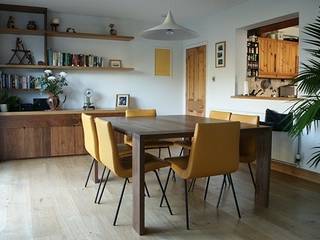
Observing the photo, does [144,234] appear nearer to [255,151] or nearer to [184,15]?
[255,151]

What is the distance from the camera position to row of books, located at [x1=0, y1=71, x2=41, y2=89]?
545cm

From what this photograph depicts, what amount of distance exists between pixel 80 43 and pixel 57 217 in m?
3.99

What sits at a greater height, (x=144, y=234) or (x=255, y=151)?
(x=255, y=151)

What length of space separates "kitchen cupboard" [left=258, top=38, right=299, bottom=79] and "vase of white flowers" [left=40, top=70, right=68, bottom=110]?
356cm

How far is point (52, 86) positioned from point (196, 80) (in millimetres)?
2722

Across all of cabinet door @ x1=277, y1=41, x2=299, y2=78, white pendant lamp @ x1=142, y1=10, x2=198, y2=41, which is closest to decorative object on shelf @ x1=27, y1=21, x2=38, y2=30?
white pendant lamp @ x1=142, y1=10, x2=198, y2=41

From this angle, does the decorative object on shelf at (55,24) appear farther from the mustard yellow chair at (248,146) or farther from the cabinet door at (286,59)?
the cabinet door at (286,59)

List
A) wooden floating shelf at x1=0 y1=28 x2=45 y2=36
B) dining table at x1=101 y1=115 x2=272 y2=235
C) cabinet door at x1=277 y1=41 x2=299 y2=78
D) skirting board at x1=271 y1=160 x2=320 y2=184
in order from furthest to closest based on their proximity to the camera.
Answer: cabinet door at x1=277 y1=41 x2=299 y2=78 < wooden floating shelf at x1=0 y1=28 x2=45 y2=36 < skirting board at x1=271 y1=160 x2=320 y2=184 < dining table at x1=101 y1=115 x2=272 y2=235

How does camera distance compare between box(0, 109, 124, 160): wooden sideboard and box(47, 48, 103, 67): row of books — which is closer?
box(0, 109, 124, 160): wooden sideboard

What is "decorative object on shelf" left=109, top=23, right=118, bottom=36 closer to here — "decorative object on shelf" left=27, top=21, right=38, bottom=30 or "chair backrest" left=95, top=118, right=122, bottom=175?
"decorative object on shelf" left=27, top=21, right=38, bottom=30

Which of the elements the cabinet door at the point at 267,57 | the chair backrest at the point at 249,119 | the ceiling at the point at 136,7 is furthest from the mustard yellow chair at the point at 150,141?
the cabinet door at the point at 267,57

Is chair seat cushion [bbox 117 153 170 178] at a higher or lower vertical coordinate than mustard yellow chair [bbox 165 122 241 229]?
lower

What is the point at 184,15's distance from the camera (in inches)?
237

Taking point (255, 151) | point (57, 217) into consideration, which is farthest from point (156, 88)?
point (57, 217)
